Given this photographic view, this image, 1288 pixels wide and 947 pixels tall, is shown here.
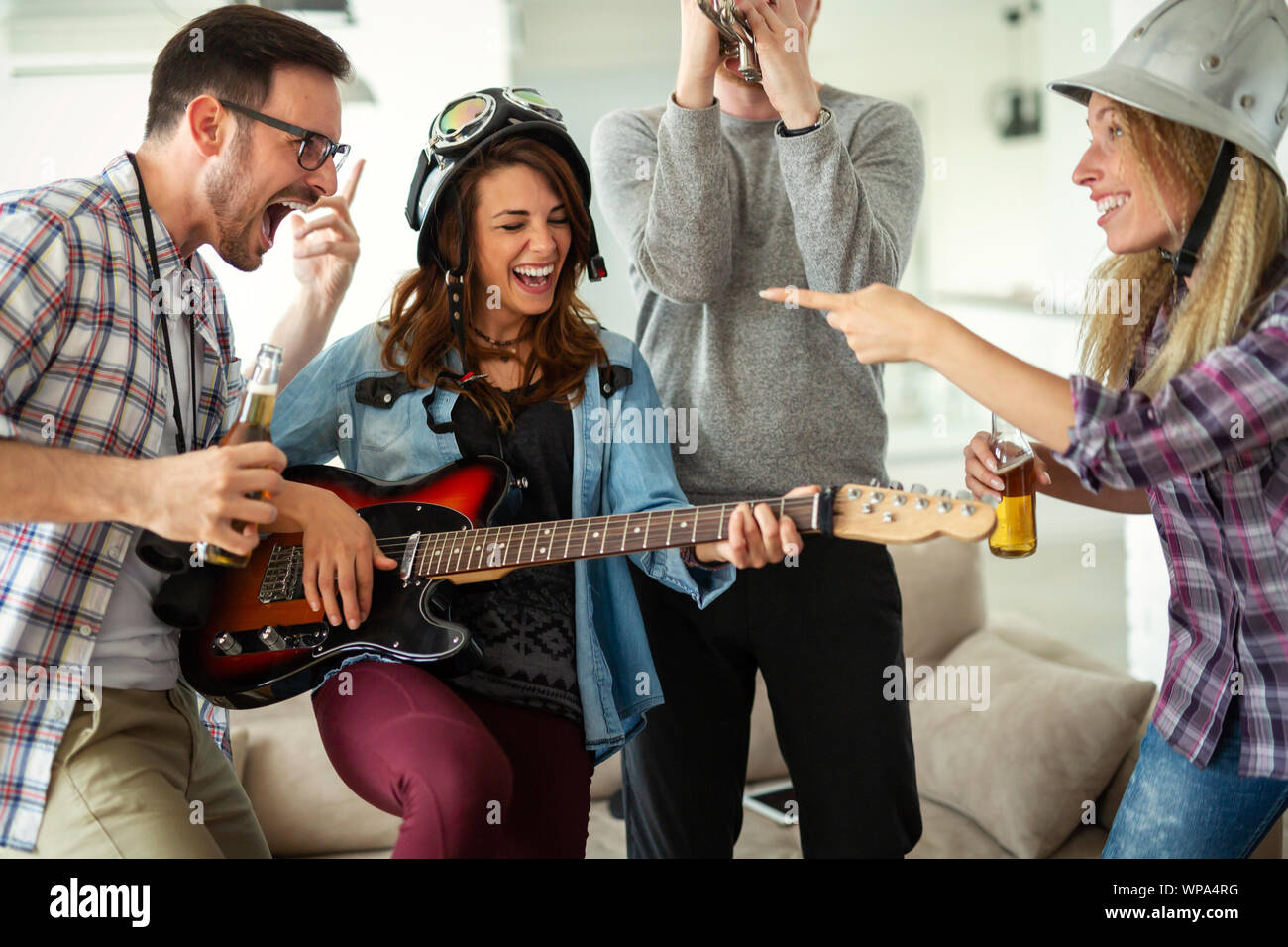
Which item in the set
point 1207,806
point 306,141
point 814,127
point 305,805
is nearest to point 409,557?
point 306,141

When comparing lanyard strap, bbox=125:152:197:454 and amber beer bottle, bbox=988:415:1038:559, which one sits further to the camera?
amber beer bottle, bbox=988:415:1038:559

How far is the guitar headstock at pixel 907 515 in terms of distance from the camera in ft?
4.42

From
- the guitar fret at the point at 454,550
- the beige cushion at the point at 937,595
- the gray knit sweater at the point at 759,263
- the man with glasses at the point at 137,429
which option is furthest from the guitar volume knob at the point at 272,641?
the beige cushion at the point at 937,595

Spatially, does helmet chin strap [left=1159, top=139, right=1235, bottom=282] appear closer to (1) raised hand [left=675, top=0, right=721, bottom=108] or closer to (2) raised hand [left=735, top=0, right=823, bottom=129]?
(2) raised hand [left=735, top=0, right=823, bottom=129]

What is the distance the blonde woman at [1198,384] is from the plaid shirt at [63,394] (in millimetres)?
897

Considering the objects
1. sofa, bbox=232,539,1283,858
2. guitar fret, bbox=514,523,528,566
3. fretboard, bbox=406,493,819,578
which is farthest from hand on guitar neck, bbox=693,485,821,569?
sofa, bbox=232,539,1283,858

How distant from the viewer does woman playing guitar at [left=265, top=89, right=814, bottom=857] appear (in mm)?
1611

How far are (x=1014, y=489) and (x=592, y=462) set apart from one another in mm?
667

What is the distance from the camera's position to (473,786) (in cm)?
146

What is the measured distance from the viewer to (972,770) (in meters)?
2.88

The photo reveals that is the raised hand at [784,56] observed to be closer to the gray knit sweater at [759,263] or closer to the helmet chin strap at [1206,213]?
the gray knit sweater at [759,263]

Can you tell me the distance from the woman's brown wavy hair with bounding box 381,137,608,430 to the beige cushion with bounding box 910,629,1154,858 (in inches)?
65.2
